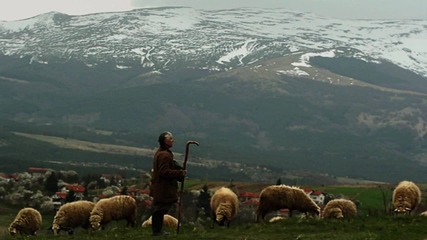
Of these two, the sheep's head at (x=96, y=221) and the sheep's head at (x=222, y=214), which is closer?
the sheep's head at (x=222, y=214)

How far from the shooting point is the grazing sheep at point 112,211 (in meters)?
32.3

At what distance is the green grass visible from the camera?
76.9 feet

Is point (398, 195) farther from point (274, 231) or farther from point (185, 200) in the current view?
point (185, 200)

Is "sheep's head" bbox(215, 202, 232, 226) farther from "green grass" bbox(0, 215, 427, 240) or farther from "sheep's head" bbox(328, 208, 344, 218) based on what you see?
"sheep's head" bbox(328, 208, 344, 218)

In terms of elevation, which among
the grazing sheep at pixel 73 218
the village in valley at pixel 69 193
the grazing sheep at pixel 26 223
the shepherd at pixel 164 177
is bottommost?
the village in valley at pixel 69 193

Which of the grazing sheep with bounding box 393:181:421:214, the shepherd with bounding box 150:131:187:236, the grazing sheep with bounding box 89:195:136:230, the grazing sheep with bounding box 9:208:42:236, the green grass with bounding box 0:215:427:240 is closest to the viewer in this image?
the shepherd with bounding box 150:131:187:236

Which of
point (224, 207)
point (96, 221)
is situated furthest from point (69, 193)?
point (224, 207)

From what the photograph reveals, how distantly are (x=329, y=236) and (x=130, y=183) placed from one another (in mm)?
120513

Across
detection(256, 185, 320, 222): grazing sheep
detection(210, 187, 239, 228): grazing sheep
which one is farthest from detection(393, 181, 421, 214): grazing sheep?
detection(210, 187, 239, 228): grazing sheep

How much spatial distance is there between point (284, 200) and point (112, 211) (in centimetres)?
785

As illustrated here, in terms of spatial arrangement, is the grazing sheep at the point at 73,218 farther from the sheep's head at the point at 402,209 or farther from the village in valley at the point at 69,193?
the village in valley at the point at 69,193

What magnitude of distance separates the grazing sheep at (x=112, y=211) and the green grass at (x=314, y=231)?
4175 millimetres

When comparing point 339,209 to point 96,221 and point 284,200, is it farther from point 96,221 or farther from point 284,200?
point 96,221

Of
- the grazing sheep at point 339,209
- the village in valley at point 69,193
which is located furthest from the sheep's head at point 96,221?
the village in valley at point 69,193
